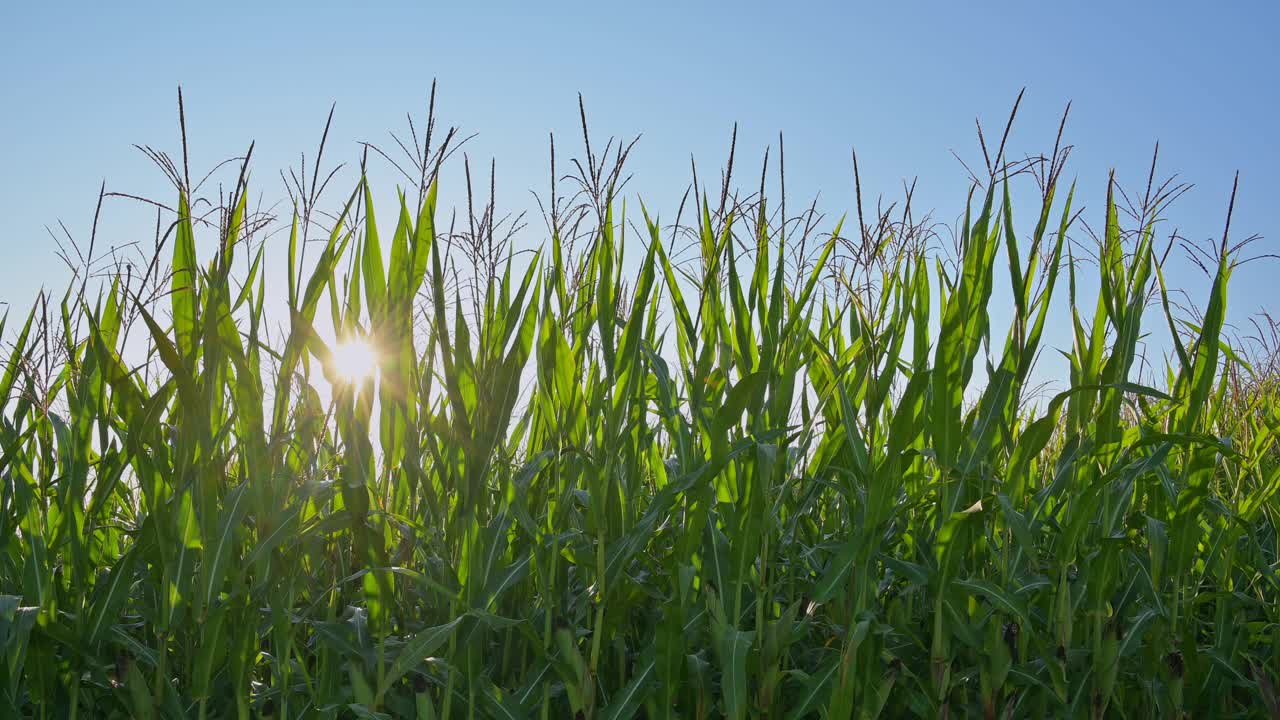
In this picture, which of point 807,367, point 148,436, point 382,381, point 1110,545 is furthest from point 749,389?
point 148,436

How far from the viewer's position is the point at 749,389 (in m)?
1.91

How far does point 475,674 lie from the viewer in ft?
6.14

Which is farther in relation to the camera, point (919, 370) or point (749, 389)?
point (919, 370)

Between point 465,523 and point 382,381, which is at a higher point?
point 382,381

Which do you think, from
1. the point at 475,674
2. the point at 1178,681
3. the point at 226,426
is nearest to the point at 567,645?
the point at 475,674

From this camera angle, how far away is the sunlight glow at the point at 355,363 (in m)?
1.84

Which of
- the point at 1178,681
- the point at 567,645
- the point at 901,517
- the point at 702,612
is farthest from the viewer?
the point at 901,517

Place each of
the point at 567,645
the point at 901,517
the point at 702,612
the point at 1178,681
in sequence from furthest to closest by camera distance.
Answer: the point at 901,517 < the point at 1178,681 < the point at 702,612 < the point at 567,645

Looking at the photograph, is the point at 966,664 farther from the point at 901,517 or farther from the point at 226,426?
the point at 226,426

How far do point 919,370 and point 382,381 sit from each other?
1.26 meters

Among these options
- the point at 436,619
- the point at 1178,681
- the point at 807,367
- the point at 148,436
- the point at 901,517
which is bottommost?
the point at 1178,681

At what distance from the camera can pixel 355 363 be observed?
1.85 m

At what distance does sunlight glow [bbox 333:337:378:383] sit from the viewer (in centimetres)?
184

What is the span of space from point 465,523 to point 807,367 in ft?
3.15
